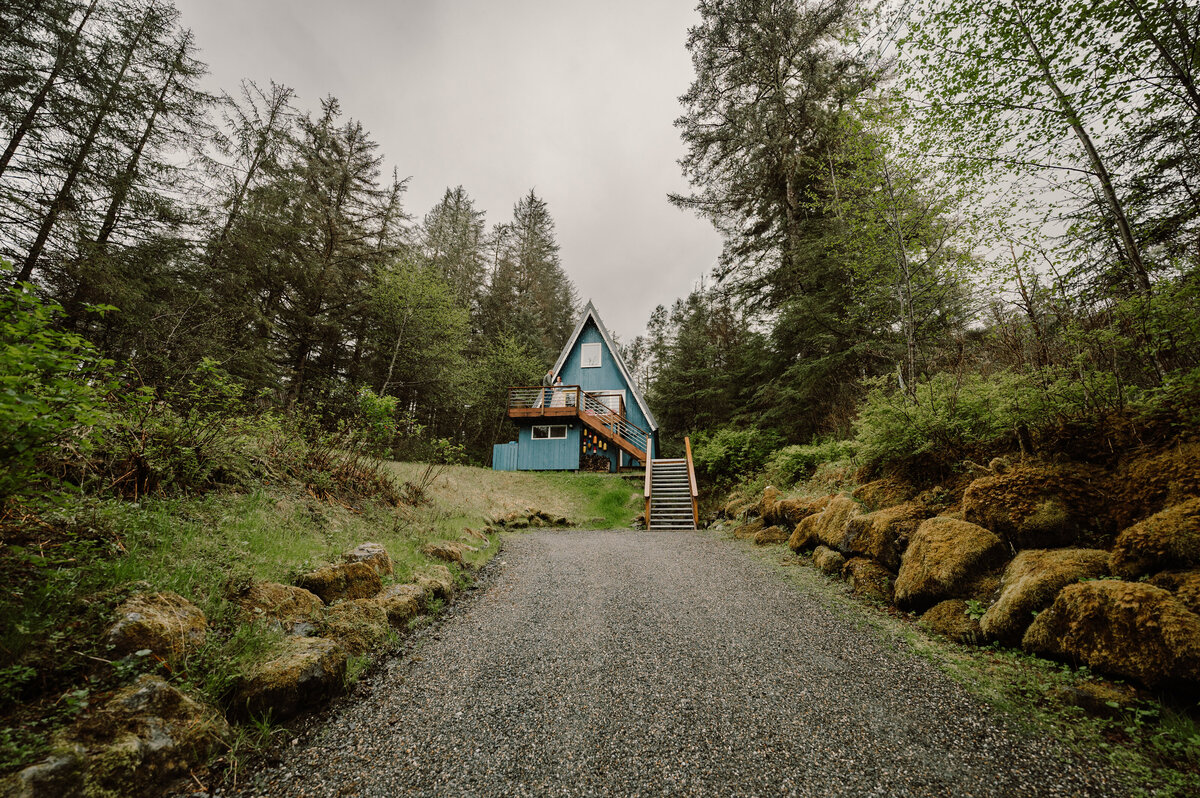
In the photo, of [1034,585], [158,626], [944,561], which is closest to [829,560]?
[944,561]

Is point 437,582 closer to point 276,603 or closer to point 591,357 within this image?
point 276,603

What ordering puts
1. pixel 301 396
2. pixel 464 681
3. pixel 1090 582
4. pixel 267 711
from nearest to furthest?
pixel 267 711 < pixel 1090 582 < pixel 464 681 < pixel 301 396

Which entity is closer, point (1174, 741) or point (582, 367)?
point (1174, 741)

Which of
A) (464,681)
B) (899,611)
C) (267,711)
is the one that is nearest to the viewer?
(267,711)

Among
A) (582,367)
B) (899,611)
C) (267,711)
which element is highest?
(582,367)

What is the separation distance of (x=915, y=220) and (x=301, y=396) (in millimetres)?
18657

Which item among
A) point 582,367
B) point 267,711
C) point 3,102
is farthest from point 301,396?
point 267,711

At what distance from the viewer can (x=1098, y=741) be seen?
6.50 feet

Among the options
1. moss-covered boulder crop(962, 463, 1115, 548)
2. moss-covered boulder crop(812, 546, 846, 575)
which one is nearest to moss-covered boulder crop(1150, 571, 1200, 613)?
moss-covered boulder crop(962, 463, 1115, 548)

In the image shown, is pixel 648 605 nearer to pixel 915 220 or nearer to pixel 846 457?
pixel 846 457

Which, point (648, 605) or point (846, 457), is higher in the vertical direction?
point (846, 457)

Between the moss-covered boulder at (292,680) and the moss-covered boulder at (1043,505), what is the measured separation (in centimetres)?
540

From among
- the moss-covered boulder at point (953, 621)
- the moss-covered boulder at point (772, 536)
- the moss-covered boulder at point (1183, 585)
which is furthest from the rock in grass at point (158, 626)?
the moss-covered boulder at point (772, 536)

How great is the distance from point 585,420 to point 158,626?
13.9m
